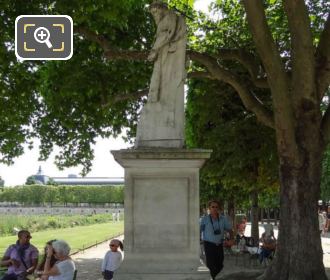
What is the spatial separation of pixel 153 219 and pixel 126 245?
0.49 m

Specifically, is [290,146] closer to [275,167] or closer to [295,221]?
[295,221]

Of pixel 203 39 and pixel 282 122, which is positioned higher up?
pixel 203 39

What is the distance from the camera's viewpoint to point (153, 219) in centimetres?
760

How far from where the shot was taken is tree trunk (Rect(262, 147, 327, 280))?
1130 cm

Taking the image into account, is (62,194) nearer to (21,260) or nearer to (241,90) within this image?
(241,90)

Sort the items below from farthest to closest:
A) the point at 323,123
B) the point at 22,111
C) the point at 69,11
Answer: the point at 22,111
the point at 69,11
the point at 323,123

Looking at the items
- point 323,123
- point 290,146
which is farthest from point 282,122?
point 323,123

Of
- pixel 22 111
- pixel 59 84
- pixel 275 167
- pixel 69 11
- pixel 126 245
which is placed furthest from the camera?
pixel 275 167

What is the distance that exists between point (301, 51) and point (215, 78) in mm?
4240

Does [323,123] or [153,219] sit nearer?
[153,219]

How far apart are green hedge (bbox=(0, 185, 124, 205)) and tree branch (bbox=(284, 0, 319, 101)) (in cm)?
12634

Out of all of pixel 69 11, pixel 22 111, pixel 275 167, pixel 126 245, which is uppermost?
pixel 69 11

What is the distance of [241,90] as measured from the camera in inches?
520

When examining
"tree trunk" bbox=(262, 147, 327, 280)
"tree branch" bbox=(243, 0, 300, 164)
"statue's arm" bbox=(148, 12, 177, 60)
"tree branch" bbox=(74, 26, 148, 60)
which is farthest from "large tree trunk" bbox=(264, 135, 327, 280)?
"tree branch" bbox=(74, 26, 148, 60)
